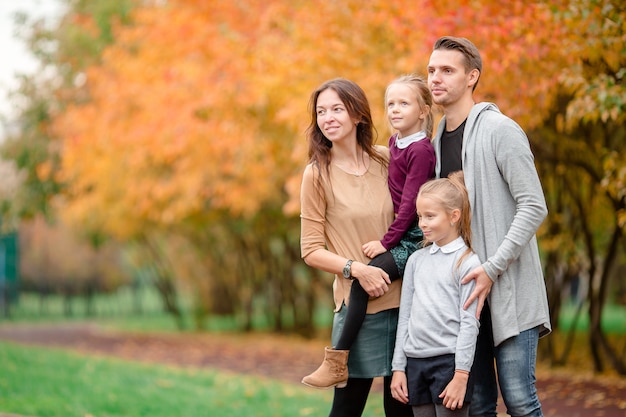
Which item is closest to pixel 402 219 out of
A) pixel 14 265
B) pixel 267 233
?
pixel 267 233

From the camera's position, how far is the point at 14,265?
3188cm

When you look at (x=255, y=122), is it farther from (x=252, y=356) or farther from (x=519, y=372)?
(x=519, y=372)

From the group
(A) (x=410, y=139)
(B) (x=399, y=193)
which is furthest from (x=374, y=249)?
(A) (x=410, y=139)

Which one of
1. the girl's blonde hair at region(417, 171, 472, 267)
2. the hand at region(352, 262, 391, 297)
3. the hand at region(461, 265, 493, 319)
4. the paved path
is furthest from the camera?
the paved path

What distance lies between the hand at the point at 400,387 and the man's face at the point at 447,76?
1236 millimetres

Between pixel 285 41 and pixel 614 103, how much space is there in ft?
20.9

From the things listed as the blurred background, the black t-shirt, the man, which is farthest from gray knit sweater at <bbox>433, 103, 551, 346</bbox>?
the blurred background

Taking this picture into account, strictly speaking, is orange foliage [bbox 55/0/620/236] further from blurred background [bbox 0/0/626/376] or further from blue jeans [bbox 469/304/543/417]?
blue jeans [bbox 469/304/543/417]

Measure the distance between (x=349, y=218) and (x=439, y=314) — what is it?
0.68m

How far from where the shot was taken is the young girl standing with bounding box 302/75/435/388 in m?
3.73

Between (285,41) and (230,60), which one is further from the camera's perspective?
(230,60)

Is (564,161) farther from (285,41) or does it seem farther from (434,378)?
(434,378)

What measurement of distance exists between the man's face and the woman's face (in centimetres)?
46

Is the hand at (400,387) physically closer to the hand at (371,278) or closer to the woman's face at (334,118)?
the hand at (371,278)
